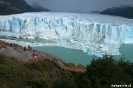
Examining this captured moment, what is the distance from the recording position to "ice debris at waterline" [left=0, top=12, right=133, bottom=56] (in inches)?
526

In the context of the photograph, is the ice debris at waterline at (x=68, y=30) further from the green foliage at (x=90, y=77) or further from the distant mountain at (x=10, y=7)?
the green foliage at (x=90, y=77)

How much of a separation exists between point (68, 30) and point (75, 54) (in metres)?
3.45

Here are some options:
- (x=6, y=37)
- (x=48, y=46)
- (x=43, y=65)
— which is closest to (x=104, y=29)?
(x=48, y=46)

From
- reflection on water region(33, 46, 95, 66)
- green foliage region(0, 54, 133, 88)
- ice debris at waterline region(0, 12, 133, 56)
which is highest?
ice debris at waterline region(0, 12, 133, 56)

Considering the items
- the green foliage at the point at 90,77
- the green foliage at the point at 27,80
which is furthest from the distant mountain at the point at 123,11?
the green foliage at the point at 90,77

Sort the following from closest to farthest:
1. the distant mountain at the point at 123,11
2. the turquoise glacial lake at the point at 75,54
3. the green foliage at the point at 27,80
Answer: the green foliage at the point at 27,80 < the turquoise glacial lake at the point at 75,54 < the distant mountain at the point at 123,11

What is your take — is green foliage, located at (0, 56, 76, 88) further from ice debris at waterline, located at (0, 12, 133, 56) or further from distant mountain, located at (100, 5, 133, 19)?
distant mountain, located at (100, 5, 133, 19)

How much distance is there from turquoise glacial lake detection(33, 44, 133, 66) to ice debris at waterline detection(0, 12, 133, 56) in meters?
0.61

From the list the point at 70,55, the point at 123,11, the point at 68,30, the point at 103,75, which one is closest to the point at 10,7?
the point at 68,30

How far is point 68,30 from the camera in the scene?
14133mm

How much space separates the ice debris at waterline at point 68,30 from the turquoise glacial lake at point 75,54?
1.99 feet

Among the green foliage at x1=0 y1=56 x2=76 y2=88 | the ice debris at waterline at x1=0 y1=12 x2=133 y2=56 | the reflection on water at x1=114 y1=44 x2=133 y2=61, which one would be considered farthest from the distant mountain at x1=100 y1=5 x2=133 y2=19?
the green foliage at x1=0 y1=56 x2=76 y2=88

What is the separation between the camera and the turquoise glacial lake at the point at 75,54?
32.6ft

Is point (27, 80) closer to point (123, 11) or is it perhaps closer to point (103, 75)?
point (103, 75)
